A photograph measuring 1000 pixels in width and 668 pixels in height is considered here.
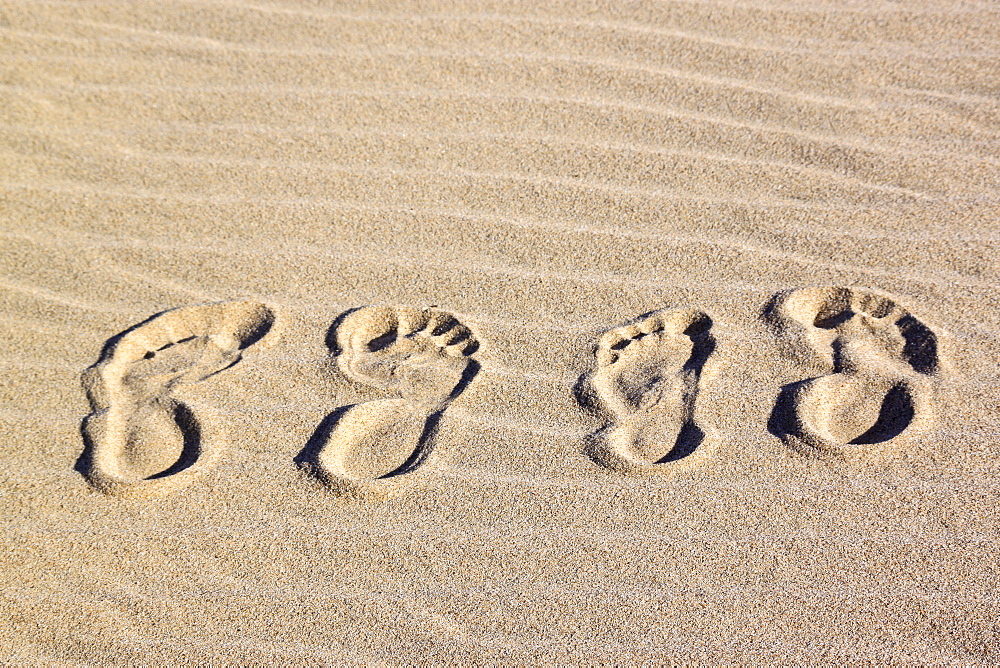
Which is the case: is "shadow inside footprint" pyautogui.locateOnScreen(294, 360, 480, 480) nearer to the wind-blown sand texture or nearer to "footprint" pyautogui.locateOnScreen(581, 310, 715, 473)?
the wind-blown sand texture

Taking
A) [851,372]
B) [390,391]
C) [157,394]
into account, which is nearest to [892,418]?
[851,372]

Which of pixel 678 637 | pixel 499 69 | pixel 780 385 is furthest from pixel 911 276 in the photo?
pixel 499 69

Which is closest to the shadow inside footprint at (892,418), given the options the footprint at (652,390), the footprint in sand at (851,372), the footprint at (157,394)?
the footprint in sand at (851,372)

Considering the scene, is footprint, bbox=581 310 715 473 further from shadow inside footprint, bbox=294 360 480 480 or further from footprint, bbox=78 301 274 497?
footprint, bbox=78 301 274 497

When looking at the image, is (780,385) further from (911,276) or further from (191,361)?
(191,361)

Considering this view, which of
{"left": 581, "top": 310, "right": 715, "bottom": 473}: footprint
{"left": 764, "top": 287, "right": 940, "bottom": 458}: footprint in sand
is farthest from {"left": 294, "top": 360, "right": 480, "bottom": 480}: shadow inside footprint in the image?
{"left": 764, "top": 287, "right": 940, "bottom": 458}: footprint in sand

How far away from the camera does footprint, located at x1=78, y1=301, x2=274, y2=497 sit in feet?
5.82

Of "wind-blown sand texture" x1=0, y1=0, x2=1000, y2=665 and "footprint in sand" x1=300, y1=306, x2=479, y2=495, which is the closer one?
"wind-blown sand texture" x1=0, y1=0, x2=1000, y2=665

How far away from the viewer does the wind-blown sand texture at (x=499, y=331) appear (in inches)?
61.0

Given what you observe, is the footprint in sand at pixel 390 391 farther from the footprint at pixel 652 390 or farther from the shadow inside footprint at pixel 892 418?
the shadow inside footprint at pixel 892 418

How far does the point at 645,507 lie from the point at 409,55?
175cm

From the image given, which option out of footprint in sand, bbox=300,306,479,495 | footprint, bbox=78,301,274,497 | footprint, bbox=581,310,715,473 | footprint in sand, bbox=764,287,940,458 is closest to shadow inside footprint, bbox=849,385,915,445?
footprint in sand, bbox=764,287,940,458

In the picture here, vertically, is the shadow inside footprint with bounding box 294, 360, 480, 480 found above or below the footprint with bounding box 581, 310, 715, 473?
below

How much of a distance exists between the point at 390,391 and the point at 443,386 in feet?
0.36
